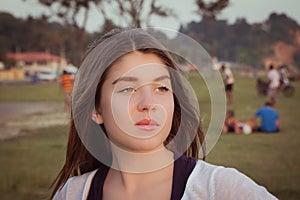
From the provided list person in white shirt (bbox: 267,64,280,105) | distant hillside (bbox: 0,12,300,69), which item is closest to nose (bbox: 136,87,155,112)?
distant hillside (bbox: 0,12,300,69)

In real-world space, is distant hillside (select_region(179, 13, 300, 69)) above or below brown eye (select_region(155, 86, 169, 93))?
above

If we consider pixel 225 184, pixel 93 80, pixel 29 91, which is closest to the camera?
pixel 225 184

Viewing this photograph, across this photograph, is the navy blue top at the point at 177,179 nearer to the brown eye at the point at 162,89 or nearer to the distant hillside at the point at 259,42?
the brown eye at the point at 162,89

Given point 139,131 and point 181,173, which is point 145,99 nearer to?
point 139,131

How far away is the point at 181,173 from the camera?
999 millimetres

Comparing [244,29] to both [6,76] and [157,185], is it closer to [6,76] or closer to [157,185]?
[6,76]

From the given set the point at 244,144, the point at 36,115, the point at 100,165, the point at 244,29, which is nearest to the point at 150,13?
the point at 244,144

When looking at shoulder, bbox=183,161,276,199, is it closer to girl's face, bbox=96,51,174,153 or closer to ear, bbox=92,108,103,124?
girl's face, bbox=96,51,174,153

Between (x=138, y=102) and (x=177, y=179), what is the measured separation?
17 cm

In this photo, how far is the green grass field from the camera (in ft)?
13.0

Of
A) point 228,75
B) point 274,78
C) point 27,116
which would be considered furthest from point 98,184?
point 274,78

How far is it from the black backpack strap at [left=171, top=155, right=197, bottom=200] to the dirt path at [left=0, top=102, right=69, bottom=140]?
19.9ft

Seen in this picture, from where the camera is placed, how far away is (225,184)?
0.91 meters

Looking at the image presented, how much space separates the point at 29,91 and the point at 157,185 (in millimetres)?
9831
